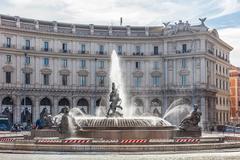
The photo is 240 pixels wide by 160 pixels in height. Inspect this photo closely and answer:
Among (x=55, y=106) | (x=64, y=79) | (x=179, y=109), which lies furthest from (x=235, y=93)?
(x=55, y=106)

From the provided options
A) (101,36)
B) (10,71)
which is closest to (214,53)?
(101,36)

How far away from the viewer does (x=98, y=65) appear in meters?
103

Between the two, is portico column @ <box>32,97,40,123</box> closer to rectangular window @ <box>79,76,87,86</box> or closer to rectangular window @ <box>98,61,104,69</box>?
rectangular window @ <box>79,76,87,86</box>

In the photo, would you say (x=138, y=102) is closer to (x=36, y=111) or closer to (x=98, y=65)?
(x=98, y=65)

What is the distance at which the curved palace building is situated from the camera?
94938mm

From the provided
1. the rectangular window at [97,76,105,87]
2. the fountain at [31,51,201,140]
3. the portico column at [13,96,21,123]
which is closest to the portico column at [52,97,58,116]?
the portico column at [13,96,21,123]

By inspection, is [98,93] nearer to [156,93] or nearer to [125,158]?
[156,93]

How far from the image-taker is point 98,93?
335 feet

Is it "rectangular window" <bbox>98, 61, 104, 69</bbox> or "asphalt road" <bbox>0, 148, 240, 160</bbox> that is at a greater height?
"rectangular window" <bbox>98, 61, 104, 69</bbox>

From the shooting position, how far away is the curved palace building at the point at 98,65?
94938 mm

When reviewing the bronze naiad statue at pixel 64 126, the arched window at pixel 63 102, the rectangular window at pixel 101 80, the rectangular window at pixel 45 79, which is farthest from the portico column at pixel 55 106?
the bronze naiad statue at pixel 64 126

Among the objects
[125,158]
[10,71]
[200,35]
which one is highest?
[200,35]

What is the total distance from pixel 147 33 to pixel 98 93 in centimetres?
1625

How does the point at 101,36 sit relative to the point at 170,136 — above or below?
above
